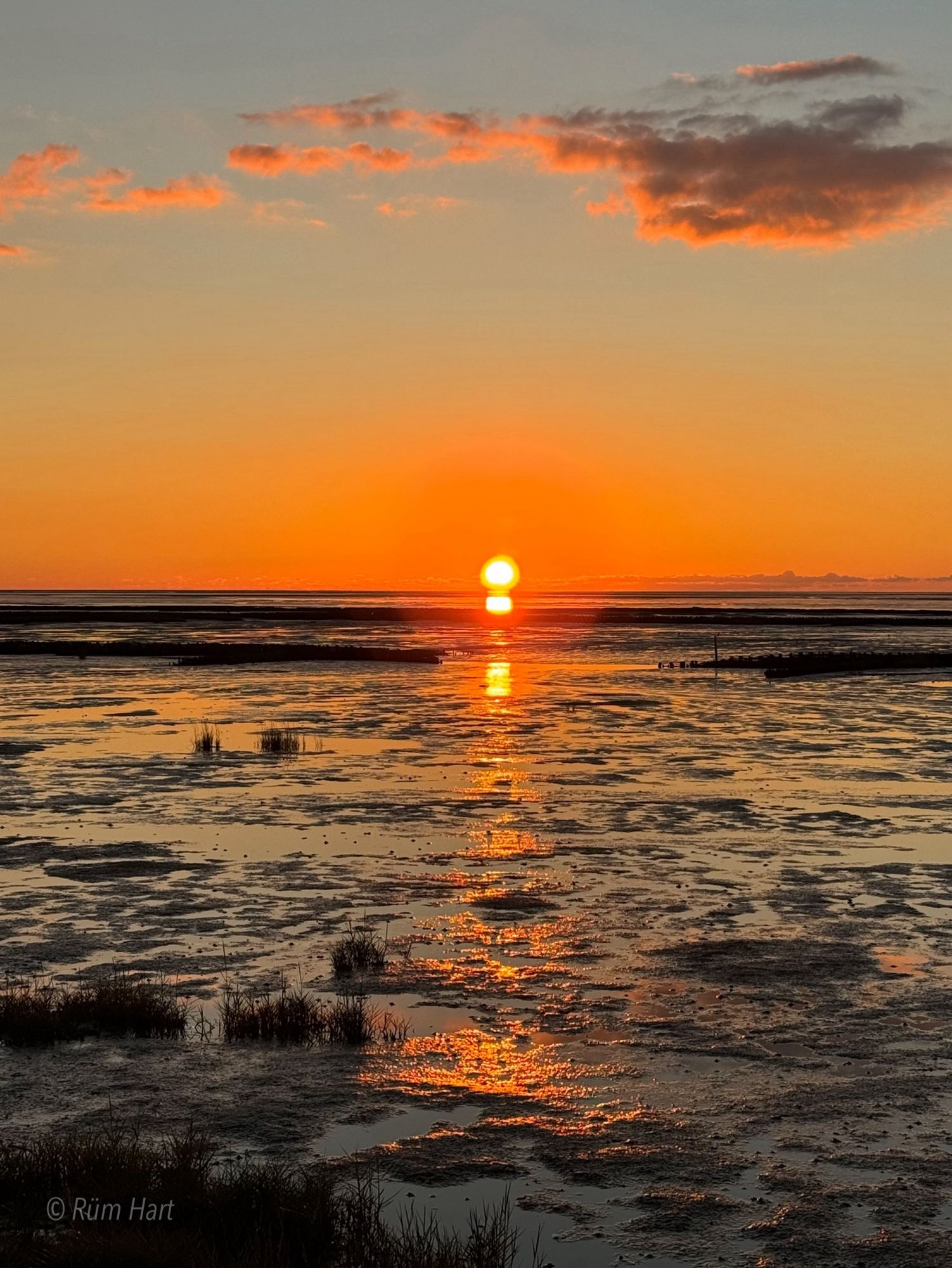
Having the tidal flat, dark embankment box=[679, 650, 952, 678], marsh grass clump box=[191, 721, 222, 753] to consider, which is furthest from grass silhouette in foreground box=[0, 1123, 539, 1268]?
dark embankment box=[679, 650, 952, 678]

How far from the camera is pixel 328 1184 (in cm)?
792

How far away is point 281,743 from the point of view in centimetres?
3244

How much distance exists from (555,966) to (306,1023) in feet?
10.4

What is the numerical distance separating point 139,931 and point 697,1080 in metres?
7.43

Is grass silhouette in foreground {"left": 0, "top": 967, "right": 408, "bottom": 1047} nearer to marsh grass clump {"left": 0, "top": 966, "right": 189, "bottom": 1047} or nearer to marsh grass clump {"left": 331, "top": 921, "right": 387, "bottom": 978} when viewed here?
marsh grass clump {"left": 0, "top": 966, "right": 189, "bottom": 1047}

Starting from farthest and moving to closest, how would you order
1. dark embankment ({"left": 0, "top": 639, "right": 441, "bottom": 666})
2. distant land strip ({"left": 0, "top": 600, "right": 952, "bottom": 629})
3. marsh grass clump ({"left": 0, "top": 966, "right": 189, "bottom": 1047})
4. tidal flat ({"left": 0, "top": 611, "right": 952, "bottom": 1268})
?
distant land strip ({"left": 0, "top": 600, "right": 952, "bottom": 629}), dark embankment ({"left": 0, "top": 639, "right": 441, "bottom": 666}), marsh grass clump ({"left": 0, "top": 966, "right": 189, "bottom": 1047}), tidal flat ({"left": 0, "top": 611, "right": 952, "bottom": 1268})

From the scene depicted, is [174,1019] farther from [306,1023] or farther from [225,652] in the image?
[225,652]

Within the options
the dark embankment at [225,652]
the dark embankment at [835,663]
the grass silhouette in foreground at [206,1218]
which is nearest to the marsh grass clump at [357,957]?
the grass silhouette in foreground at [206,1218]

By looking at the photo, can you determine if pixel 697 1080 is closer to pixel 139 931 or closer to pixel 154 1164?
pixel 154 1164

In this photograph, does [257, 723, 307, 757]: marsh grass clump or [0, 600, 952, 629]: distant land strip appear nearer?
[257, 723, 307, 757]: marsh grass clump

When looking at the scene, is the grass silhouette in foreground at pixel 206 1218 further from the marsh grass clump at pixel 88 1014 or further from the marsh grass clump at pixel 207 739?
the marsh grass clump at pixel 207 739

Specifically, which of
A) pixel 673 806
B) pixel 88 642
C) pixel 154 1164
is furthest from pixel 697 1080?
pixel 88 642

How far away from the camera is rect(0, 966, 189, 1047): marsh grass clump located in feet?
35.6

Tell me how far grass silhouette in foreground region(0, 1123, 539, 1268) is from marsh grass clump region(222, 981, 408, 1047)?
243cm
